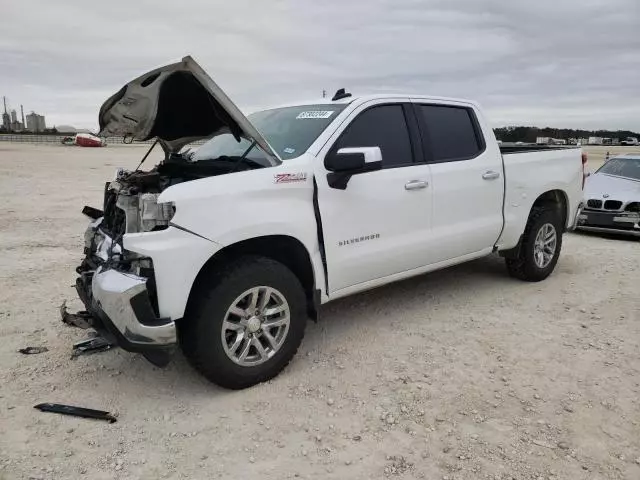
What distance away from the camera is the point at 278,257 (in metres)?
3.89

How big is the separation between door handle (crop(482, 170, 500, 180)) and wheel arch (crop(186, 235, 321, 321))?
7.16 ft

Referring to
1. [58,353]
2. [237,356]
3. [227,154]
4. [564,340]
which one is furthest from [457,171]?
[58,353]

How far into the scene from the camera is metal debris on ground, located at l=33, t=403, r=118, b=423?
329 cm

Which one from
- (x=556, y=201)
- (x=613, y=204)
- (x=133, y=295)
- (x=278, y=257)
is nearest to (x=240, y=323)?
(x=278, y=257)

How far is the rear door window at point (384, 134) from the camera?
4.24 meters

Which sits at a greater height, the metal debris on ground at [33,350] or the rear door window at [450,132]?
the rear door window at [450,132]

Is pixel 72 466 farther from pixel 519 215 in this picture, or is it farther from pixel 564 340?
pixel 519 215

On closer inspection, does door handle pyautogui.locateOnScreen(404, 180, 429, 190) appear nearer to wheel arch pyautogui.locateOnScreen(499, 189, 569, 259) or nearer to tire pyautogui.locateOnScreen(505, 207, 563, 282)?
wheel arch pyautogui.locateOnScreen(499, 189, 569, 259)

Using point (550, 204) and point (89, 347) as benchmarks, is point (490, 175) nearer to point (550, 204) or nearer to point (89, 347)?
point (550, 204)

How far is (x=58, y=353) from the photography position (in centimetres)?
415

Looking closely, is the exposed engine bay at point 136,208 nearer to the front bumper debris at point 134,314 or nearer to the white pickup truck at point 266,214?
the white pickup truck at point 266,214

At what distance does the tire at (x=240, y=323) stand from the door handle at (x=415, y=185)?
131 cm

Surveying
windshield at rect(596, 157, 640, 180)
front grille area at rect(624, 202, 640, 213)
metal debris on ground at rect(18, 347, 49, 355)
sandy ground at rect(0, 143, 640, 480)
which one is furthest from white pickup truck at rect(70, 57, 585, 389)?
windshield at rect(596, 157, 640, 180)

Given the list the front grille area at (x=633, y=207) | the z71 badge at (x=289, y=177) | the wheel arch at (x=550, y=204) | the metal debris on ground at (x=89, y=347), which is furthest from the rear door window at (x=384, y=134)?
the front grille area at (x=633, y=207)
